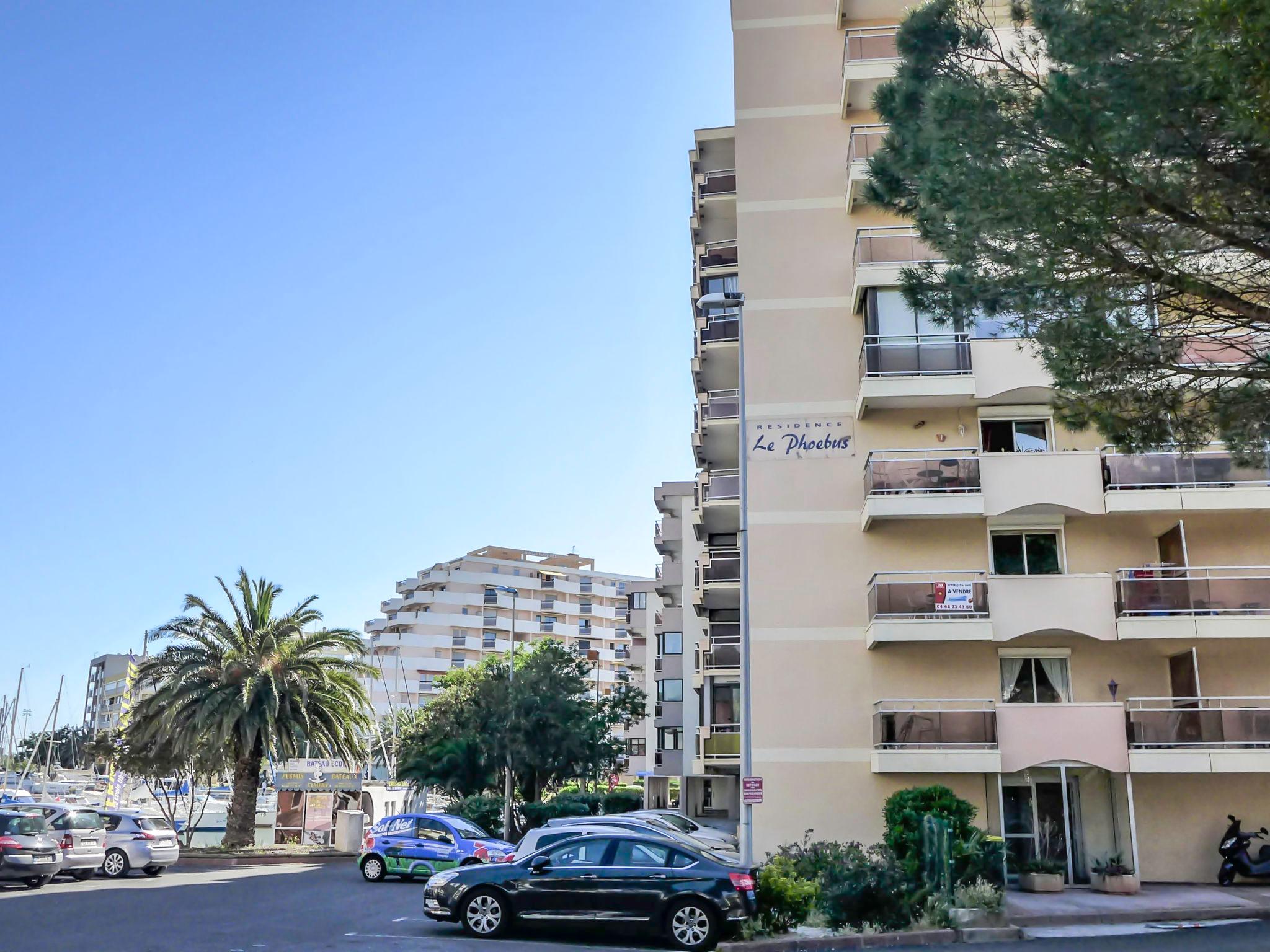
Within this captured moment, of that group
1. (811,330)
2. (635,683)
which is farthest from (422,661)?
(811,330)

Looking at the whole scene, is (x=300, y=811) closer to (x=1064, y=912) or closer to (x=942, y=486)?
(x=942, y=486)

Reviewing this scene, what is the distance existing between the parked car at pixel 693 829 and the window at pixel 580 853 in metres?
9.91

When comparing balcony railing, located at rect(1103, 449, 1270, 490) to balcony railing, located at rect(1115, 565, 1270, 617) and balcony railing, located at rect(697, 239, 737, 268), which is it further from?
balcony railing, located at rect(697, 239, 737, 268)

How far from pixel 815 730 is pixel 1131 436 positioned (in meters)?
12.8

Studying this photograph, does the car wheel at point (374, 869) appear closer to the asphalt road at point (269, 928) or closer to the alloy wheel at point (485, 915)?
the asphalt road at point (269, 928)

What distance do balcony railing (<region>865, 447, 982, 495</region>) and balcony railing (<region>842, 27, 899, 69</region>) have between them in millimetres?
9861

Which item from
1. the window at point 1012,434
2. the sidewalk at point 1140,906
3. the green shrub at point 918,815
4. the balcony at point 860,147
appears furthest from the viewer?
the balcony at point 860,147

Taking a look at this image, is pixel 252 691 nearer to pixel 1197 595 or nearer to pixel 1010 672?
pixel 1010 672

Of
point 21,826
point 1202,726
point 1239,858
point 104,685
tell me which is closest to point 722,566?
point 1202,726

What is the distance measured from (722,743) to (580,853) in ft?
56.4

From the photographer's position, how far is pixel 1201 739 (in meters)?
22.3

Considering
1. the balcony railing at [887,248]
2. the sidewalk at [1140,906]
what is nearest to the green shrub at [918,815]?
the sidewalk at [1140,906]

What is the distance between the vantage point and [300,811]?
40.2 meters

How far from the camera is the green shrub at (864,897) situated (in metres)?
15.4
